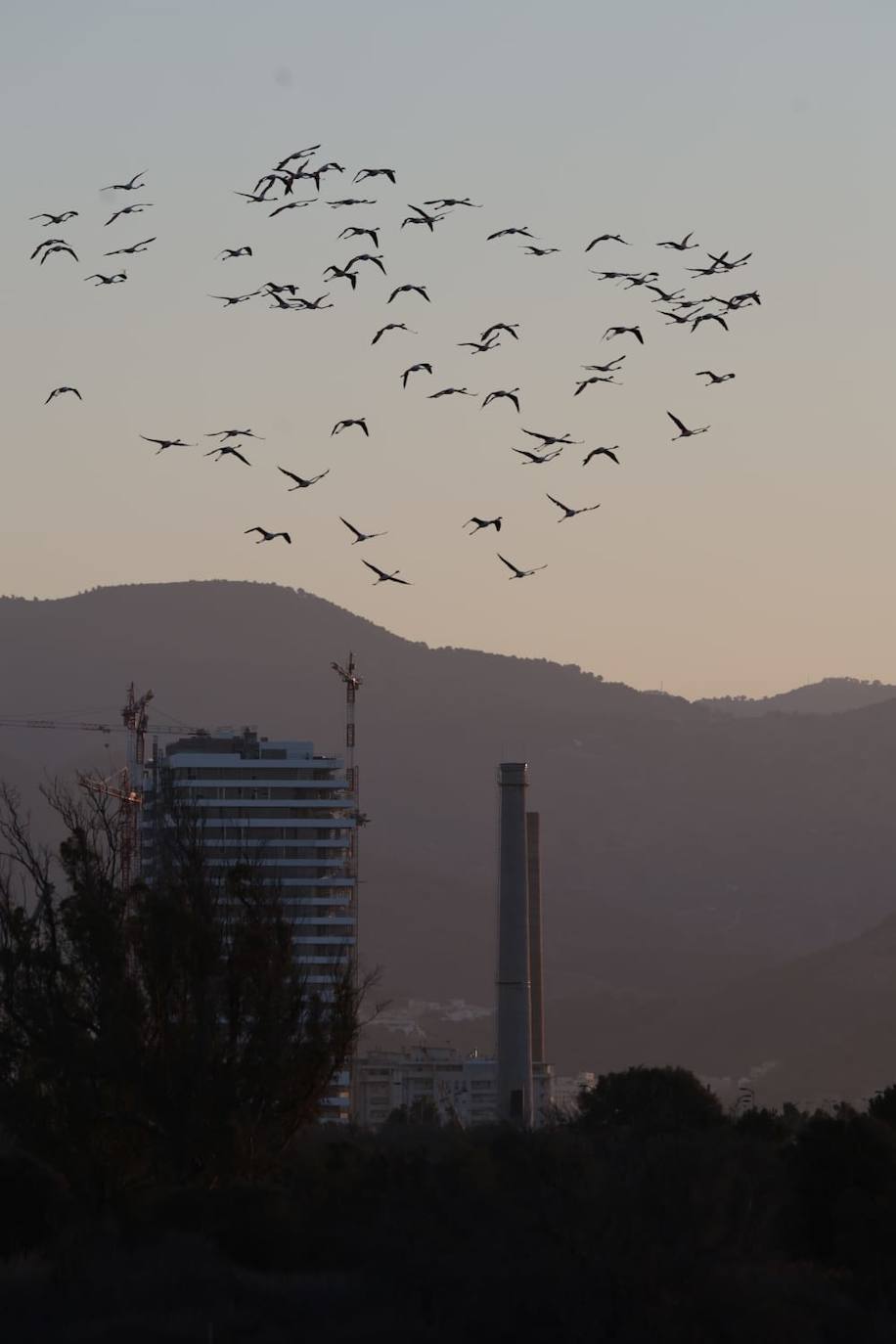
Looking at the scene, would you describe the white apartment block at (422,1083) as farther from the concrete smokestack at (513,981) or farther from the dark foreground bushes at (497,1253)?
the dark foreground bushes at (497,1253)

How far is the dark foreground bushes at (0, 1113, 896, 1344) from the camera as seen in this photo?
37469 millimetres

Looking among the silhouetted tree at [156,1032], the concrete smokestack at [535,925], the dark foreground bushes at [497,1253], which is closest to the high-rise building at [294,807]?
the concrete smokestack at [535,925]

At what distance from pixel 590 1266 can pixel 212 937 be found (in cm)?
1201

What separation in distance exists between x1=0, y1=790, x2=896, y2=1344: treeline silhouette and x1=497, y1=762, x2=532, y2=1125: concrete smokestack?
47.8 meters

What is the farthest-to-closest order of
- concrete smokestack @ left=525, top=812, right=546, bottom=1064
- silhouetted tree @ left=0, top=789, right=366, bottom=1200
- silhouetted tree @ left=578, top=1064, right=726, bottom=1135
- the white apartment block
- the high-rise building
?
the high-rise building, the white apartment block, concrete smokestack @ left=525, top=812, right=546, bottom=1064, silhouetted tree @ left=578, top=1064, right=726, bottom=1135, silhouetted tree @ left=0, top=789, right=366, bottom=1200

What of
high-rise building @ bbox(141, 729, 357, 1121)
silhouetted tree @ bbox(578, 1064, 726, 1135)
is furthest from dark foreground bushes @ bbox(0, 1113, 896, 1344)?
high-rise building @ bbox(141, 729, 357, 1121)

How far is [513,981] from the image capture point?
10162cm

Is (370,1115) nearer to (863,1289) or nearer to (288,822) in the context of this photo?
(288,822)

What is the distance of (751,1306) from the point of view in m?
37.1

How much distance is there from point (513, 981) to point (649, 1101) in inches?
706

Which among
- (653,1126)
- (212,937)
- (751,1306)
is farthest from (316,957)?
(751,1306)

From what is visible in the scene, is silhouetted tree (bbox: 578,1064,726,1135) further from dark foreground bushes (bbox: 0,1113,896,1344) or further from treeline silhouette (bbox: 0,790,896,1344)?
dark foreground bushes (bbox: 0,1113,896,1344)

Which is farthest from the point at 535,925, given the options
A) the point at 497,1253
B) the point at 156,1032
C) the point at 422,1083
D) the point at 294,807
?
the point at 497,1253

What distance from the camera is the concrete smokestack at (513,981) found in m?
102
